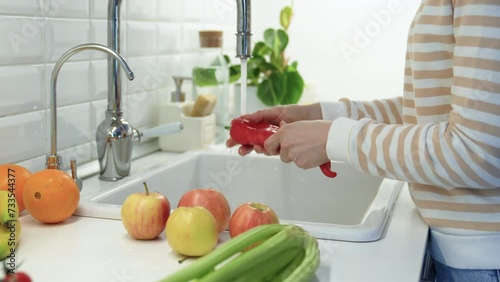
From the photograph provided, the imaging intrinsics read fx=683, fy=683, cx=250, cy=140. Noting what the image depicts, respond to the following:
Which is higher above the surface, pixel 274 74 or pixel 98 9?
pixel 98 9

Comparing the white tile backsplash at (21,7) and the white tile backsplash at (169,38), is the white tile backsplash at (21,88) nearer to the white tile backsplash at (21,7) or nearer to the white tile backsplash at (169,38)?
the white tile backsplash at (21,7)

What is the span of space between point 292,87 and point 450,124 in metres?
1.05

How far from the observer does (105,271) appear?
832 millimetres

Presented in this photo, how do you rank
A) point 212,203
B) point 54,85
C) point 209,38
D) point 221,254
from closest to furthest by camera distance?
point 221,254
point 212,203
point 54,85
point 209,38

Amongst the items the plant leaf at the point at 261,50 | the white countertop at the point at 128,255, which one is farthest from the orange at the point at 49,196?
the plant leaf at the point at 261,50

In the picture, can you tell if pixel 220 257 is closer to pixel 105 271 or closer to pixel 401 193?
pixel 105 271

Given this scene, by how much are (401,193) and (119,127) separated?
0.54 meters

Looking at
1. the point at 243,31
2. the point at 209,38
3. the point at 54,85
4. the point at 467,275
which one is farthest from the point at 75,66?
the point at 467,275

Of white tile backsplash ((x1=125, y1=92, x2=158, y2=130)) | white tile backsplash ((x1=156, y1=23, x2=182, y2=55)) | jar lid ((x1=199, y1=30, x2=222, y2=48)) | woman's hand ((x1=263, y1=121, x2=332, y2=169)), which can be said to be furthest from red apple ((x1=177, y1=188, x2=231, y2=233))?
jar lid ((x1=199, y1=30, x2=222, y2=48))

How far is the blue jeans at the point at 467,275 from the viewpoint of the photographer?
101 centimetres

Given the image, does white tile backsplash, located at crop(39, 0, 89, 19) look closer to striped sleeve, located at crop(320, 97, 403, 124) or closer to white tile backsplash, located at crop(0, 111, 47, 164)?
white tile backsplash, located at crop(0, 111, 47, 164)

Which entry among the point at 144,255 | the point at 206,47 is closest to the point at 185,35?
the point at 206,47

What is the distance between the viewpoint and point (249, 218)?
3.00ft

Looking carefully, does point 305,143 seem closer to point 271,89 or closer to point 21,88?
point 21,88
